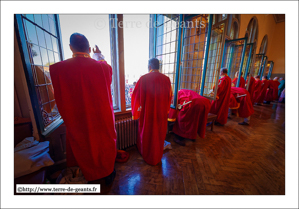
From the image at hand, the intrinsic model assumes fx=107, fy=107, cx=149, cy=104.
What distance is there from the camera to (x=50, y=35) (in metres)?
1.42

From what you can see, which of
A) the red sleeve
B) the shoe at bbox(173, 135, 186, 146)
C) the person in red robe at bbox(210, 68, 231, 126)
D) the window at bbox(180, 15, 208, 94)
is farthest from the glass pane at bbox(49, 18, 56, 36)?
the person in red robe at bbox(210, 68, 231, 126)

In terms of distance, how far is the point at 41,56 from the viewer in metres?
1.31

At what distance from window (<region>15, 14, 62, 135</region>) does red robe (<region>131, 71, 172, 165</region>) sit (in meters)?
1.11

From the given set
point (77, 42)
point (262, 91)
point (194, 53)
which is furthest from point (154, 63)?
point (262, 91)

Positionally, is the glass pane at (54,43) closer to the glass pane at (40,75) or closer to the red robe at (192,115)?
the glass pane at (40,75)

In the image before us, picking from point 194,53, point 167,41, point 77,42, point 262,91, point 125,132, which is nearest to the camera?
point 77,42

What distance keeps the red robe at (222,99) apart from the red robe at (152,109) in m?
2.03

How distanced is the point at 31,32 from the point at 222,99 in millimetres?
3834

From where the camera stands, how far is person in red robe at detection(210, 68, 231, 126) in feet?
9.36

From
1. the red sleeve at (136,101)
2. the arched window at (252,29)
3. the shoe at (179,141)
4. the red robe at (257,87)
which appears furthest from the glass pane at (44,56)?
the red robe at (257,87)

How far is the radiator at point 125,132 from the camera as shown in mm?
1951

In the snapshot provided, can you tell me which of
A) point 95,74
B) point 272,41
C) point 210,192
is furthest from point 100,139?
point 272,41

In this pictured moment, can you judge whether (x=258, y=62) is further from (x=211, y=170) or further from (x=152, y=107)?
(x=152, y=107)

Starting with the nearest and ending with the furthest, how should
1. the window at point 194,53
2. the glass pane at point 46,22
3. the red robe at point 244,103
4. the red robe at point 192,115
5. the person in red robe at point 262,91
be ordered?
the glass pane at point 46,22, the red robe at point 192,115, the window at point 194,53, the red robe at point 244,103, the person in red robe at point 262,91
